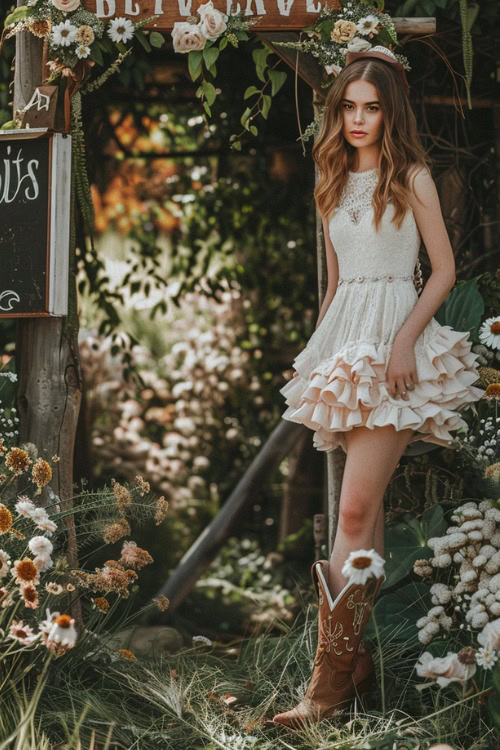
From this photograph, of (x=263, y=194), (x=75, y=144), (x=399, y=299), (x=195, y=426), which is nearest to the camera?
(x=399, y=299)

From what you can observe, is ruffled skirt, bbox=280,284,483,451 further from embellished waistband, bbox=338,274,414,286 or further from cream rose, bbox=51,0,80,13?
cream rose, bbox=51,0,80,13

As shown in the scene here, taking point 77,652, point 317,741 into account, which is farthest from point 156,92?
point 317,741

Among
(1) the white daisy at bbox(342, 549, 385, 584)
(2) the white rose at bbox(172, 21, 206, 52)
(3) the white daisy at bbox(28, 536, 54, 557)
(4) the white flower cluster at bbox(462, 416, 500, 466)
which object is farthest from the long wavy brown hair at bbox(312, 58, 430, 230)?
(3) the white daisy at bbox(28, 536, 54, 557)

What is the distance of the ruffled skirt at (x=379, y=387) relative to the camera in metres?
2.33

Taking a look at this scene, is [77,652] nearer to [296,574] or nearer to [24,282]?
[24,282]

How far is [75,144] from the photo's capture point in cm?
287

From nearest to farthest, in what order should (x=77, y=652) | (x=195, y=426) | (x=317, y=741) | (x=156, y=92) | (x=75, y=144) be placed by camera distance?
(x=317, y=741), (x=77, y=652), (x=75, y=144), (x=156, y=92), (x=195, y=426)

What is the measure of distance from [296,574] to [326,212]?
8.06ft

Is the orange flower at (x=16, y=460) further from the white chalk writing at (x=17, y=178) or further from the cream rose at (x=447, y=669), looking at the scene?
the cream rose at (x=447, y=669)

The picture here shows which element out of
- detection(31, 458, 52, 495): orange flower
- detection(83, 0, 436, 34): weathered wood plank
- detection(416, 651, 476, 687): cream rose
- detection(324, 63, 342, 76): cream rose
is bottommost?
detection(416, 651, 476, 687): cream rose

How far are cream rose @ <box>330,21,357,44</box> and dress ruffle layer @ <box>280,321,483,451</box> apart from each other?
0.89 metres

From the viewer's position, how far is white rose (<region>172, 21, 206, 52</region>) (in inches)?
108

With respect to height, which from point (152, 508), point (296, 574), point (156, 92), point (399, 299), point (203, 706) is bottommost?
point (296, 574)

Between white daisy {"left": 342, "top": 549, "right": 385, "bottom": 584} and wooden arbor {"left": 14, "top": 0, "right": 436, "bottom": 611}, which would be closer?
white daisy {"left": 342, "top": 549, "right": 385, "bottom": 584}
